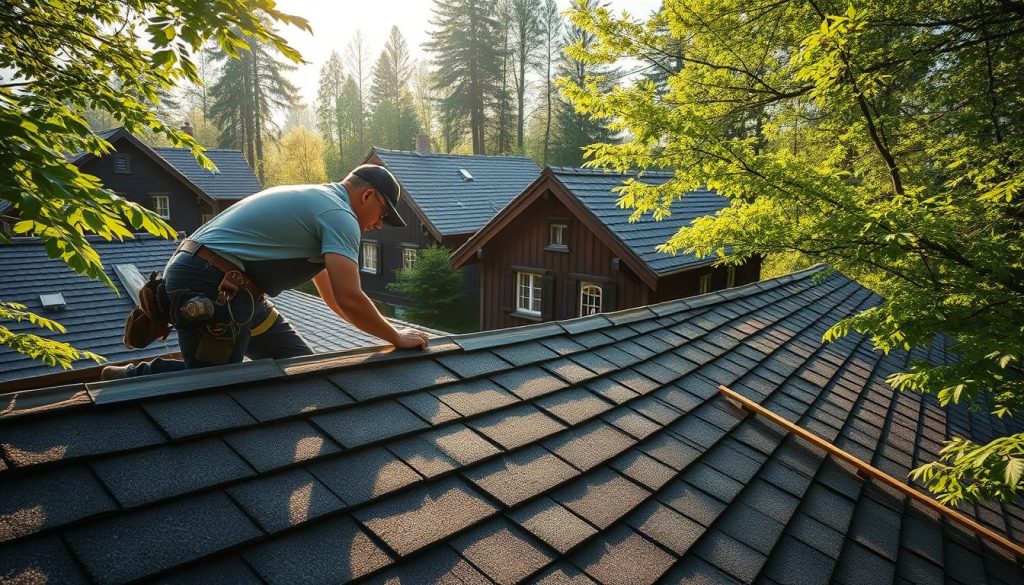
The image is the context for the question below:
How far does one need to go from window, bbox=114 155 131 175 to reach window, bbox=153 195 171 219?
4.95ft

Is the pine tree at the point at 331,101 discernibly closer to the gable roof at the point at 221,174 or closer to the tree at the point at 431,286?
the gable roof at the point at 221,174

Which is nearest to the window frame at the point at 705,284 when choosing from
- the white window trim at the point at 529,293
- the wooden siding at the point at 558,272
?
the wooden siding at the point at 558,272

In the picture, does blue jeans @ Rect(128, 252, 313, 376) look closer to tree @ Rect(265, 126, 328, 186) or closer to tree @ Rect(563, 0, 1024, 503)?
tree @ Rect(563, 0, 1024, 503)

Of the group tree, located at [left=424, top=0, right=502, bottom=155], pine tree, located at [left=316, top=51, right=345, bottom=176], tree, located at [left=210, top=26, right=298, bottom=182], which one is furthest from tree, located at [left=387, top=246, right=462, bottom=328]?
pine tree, located at [left=316, top=51, right=345, bottom=176]

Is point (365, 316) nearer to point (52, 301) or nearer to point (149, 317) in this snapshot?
point (149, 317)

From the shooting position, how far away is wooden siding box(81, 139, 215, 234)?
2044 centimetres

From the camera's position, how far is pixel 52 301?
24.2 feet

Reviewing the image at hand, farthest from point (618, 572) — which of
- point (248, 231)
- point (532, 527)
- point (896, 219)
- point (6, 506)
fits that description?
point (896, 219)

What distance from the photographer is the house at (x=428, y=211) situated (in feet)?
61.2

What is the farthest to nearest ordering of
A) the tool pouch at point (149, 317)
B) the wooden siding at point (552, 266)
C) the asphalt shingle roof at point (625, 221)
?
the wooden siding at point (552, 266) → the asphalt shingle roof at point (625, 221) → the tool pouch at point (149, 317)

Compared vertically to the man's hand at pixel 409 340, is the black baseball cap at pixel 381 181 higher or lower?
higher

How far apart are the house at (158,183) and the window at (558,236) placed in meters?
14.4

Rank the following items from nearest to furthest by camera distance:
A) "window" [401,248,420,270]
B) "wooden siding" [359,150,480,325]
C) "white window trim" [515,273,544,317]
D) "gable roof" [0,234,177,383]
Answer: "gable roof" [0,234,177,383], "white window trim" [515,273,544,317], "wooden siding" [359,150,480,325], "window" [401,248,420,270]

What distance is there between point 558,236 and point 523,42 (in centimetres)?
2726
